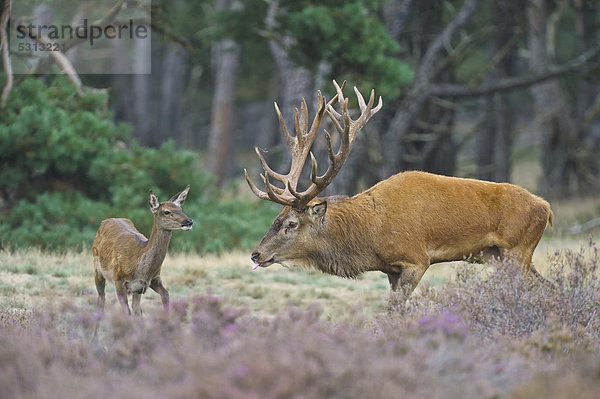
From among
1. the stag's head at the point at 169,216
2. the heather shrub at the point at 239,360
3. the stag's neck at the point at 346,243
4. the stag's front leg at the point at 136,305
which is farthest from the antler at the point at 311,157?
the heather shrub at the point at 239,360

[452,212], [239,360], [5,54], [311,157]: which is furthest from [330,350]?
[5,54]

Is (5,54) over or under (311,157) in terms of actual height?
over

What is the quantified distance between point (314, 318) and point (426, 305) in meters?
2.24

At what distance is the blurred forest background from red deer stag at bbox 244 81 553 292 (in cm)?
487

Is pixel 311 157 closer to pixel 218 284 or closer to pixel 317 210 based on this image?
pixel 317 210

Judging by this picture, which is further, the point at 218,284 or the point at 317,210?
the point at 218,284

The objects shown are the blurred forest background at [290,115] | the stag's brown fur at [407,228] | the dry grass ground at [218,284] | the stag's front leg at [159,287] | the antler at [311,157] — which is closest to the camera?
the stag's front leg at [159,287]

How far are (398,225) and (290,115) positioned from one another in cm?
788

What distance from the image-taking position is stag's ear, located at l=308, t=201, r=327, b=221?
7.97 meters

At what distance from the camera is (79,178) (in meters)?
13.8

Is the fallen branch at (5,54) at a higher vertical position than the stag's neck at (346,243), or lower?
higher

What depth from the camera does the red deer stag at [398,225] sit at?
26.1 ft

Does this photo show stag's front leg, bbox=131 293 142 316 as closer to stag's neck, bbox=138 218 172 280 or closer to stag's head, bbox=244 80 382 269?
stag's neck, bbox=138 218 172 280

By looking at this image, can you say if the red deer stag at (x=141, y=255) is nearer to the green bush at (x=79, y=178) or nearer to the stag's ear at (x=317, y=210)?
the stag's ear at (x=317, y=210)
